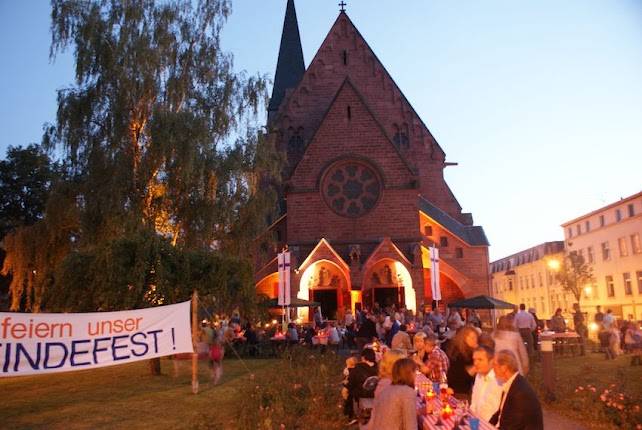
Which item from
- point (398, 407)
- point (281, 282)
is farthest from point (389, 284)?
point (398, 407)

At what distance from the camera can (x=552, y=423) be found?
9.09 meters

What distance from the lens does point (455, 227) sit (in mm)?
35938

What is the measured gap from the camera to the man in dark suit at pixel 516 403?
4949mm

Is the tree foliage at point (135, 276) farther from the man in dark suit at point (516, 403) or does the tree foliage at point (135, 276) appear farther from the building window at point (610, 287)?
the building window at point (610, 287)

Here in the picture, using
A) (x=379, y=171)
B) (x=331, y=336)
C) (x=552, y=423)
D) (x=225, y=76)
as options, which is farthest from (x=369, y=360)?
(x=379, y=171)

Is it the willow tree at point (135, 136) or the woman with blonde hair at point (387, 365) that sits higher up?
the willow tree at point (135, 136)

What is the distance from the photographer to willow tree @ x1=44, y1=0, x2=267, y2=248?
18.8 m

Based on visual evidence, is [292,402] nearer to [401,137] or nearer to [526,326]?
[526,326]

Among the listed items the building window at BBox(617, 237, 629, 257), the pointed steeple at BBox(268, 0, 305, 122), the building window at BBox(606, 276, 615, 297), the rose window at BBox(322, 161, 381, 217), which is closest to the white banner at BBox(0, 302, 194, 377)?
the rose window at BBox(322, 161, 381, 217)

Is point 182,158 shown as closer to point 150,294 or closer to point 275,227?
point 150,294

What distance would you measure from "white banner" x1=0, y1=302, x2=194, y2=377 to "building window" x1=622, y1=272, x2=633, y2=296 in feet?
128

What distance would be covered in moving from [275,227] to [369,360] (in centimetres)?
2625

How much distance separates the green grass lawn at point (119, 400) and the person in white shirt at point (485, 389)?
12.2ft

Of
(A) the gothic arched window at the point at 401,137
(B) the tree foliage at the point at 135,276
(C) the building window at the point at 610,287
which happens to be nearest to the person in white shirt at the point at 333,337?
(B) the tree foliage at the point at 135,276
